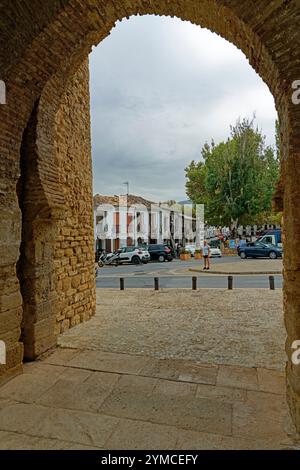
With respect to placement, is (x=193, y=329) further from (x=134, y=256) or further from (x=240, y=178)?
(x=240, y=178)

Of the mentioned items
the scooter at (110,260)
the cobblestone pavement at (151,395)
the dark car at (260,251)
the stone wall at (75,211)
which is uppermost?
the stone wall at (75,211)

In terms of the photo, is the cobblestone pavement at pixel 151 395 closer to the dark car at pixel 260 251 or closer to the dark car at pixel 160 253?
the dark car at pixel 260 251

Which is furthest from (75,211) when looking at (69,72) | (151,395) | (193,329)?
(151,395)

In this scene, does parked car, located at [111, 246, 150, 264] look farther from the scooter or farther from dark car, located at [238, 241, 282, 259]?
dark car, located at [238, 241, 282, 259]

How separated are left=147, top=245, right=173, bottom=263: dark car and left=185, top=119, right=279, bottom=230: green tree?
5774 millimetres

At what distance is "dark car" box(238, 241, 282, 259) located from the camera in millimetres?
22156

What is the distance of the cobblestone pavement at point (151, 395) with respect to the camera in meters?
2.32

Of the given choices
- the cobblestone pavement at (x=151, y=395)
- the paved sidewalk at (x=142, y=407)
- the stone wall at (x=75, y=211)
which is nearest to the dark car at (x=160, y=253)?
the stone wall at (x=75, y=211)

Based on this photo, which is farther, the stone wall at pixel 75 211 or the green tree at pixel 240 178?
the green tree at pixel 240 178

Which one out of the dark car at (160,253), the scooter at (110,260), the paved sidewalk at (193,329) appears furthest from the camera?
the dark car at (160,253)

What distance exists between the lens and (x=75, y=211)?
5.84m

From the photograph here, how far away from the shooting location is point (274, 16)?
2273mm

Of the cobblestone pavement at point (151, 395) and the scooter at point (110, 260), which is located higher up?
the cobblestone pavement at point (151, 395)

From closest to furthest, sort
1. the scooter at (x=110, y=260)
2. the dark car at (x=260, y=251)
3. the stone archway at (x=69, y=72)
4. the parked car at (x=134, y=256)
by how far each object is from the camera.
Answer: the stone archway at (x=69, y=72) → the dark car at (x=260, y=251) → the parked car at (x=134, y=256) → the scooter at (x=110, y=260)
